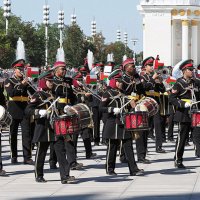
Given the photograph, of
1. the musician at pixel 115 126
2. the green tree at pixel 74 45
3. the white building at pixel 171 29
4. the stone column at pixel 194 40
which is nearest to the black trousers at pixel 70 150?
the musician at pixel 115 126

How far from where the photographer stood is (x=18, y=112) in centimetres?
1719

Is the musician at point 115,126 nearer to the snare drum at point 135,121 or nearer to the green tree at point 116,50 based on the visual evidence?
the snare drum at point 135,121

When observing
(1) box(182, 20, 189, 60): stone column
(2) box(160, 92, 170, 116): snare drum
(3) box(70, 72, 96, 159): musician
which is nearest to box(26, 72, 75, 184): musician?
(3) box(70, 72, 96, 159): musician

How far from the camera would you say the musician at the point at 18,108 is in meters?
16.9

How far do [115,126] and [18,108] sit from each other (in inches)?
109

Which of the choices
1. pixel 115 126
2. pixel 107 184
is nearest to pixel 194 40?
pixel 115 126

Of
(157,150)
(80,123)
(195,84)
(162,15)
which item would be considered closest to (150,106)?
(195,84)

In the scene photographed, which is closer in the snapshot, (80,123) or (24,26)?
(80,123)

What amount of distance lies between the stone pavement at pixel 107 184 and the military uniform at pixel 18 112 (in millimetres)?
306

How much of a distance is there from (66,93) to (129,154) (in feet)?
4.70

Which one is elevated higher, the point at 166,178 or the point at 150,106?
the point at 150,106

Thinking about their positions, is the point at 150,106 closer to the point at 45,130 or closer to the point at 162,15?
the point at 45,130

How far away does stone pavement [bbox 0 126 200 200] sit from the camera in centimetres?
1308

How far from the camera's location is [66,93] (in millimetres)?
14766
